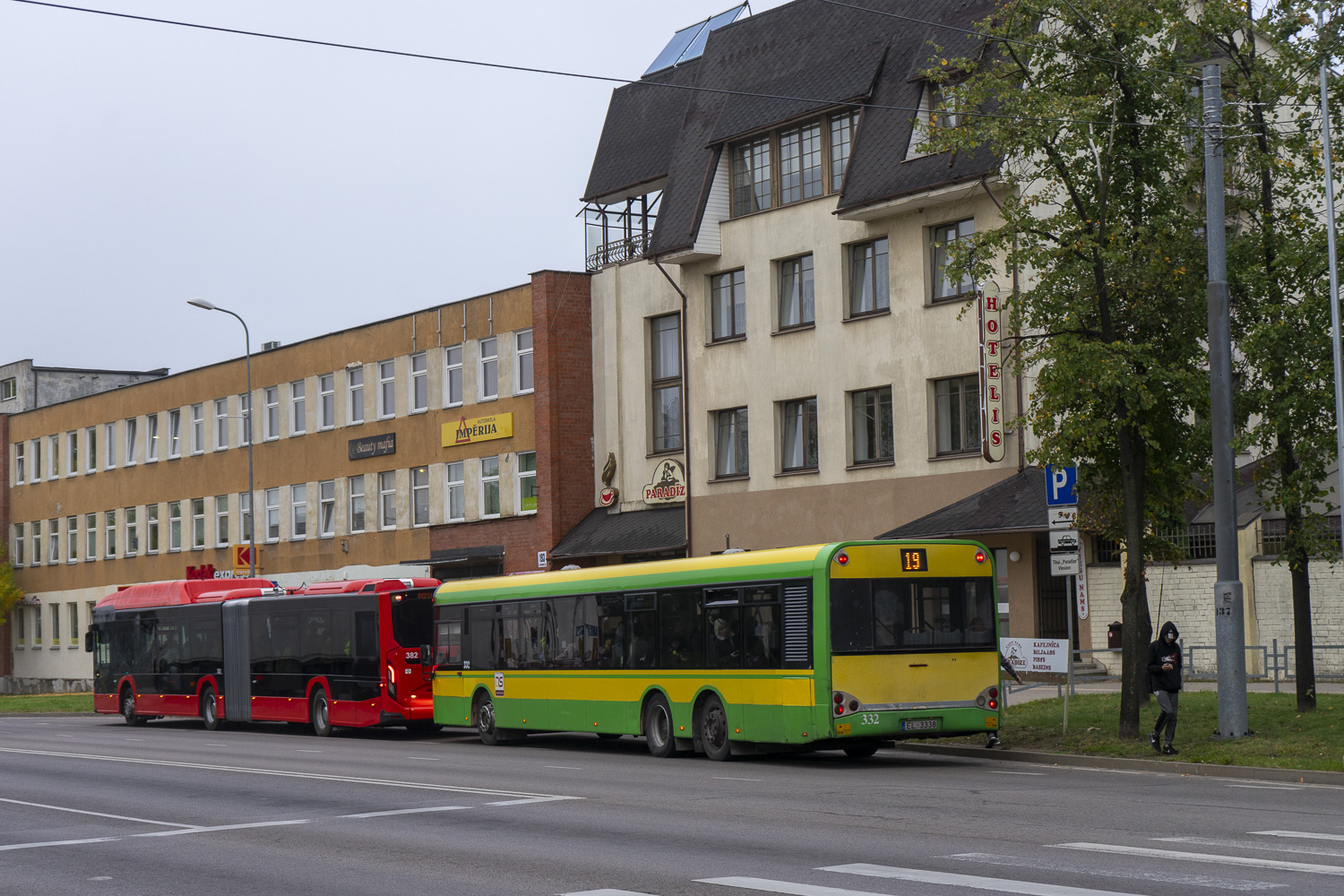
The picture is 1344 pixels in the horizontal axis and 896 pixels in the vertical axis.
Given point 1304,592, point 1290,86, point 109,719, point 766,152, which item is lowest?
point 109,719

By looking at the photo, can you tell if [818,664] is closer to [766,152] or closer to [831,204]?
[831,204]

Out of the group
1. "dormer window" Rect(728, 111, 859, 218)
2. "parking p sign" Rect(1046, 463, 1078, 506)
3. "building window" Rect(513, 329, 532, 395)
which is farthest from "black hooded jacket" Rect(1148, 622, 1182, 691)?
"building window" Rect(513, 329, 532, 395)

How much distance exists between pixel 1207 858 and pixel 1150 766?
8429mm

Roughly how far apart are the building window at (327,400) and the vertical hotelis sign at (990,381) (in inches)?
1077

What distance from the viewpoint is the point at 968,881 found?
10266 millimetres

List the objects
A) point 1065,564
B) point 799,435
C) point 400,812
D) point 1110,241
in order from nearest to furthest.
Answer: point 400,812, point 1110,241, point 1065,564, point 799,435

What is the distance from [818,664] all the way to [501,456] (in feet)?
91.0

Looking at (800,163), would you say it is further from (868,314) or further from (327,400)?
(327,400)

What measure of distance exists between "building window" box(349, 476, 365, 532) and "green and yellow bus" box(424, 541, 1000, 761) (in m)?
28.6

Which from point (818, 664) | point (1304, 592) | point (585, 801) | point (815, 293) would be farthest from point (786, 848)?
point (815, 293)

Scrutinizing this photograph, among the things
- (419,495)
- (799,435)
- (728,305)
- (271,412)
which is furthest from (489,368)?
(271,412)

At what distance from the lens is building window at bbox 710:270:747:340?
131 ft

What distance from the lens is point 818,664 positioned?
20.0 metres

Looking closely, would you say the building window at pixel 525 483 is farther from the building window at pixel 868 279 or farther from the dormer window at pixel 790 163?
the building window at pixel 868 279
